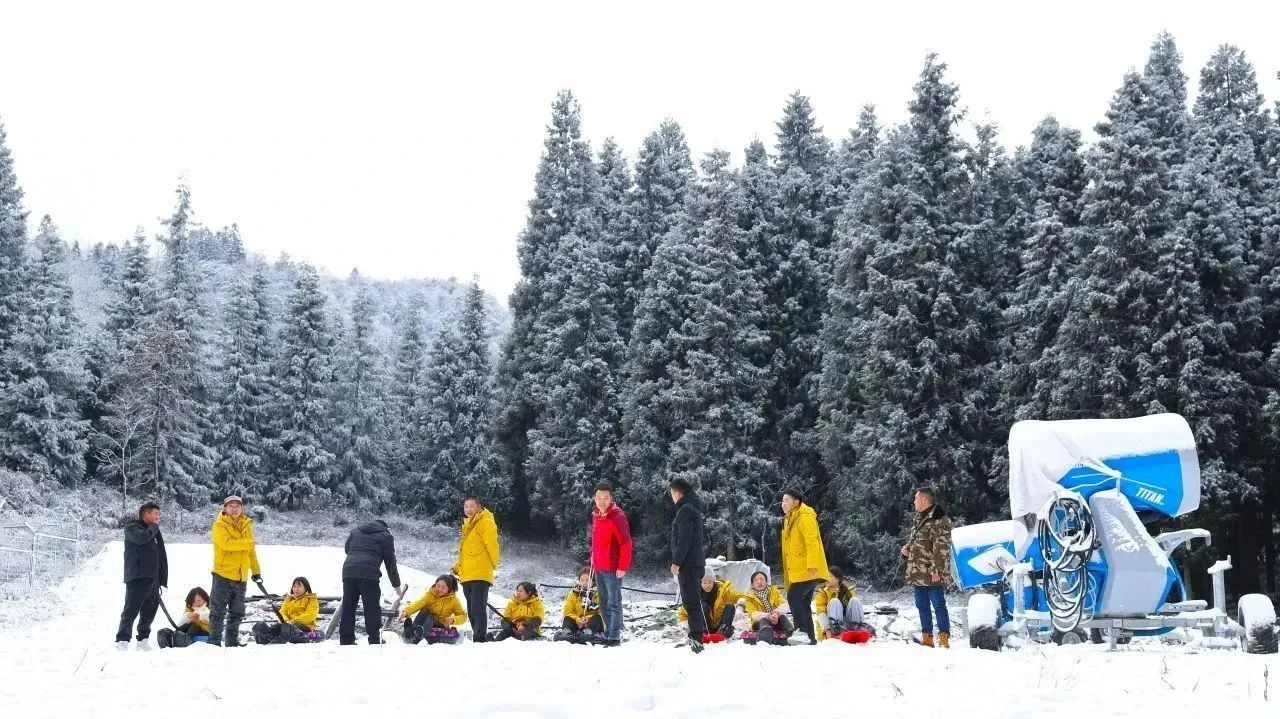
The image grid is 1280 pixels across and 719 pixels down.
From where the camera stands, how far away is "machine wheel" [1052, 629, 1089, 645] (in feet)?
38.1

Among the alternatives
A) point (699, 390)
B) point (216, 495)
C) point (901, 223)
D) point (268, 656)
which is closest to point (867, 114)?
point (901, 223)

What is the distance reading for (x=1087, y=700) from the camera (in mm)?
6855

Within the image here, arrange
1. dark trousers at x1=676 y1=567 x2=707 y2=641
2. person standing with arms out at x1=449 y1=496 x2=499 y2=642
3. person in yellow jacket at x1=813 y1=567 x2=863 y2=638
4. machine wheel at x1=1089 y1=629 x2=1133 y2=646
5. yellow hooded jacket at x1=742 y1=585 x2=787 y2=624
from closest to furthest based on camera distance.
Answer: dark trousers at x1=676 y1=567 x2=707 y2=641
machine wheel at x1=1089 y1=629 x2=1133 y2=646
person standing with arms out at x1=449 y1=496 x2=499 y2=642
yellow hooded jacket at x1=742 y1=585 x2=787 y2=624
person in yellow jacket at x1=813 y1=567 x2=863 y2=638

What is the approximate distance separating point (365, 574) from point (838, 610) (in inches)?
225

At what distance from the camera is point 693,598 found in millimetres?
11281

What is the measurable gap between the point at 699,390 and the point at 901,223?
7.92m

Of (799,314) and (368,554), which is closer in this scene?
(368,554)

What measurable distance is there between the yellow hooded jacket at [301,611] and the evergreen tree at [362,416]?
34594 mm

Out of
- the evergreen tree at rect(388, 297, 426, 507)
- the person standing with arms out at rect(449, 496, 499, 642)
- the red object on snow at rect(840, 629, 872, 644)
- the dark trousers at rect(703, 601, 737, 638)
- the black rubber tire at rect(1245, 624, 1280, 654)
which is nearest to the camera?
the black rubber tire at rect(1245, 624, 1280, 654)

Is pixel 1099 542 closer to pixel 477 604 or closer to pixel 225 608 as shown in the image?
pixel 477 604

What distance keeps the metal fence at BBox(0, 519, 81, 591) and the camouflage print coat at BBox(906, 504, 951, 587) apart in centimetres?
1632

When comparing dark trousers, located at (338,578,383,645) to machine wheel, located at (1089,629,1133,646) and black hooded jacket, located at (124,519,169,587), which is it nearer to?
black hooded jacket, located at (124,519,169,587)

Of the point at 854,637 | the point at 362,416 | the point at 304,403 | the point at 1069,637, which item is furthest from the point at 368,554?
the point at 362,416

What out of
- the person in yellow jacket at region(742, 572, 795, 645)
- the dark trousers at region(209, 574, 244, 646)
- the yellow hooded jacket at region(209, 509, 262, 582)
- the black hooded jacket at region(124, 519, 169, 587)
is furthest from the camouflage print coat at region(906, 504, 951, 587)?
the black hooded jacket at region(124, 519, 169, 587)
